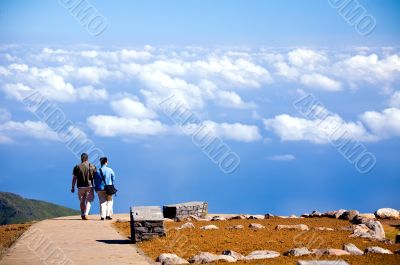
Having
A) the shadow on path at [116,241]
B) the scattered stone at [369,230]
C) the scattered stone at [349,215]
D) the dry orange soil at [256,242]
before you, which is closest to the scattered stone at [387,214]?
the scattered stone at [349,215]

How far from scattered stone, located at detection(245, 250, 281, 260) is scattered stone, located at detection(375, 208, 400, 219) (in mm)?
12133

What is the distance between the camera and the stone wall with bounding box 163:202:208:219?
2630 centimetres

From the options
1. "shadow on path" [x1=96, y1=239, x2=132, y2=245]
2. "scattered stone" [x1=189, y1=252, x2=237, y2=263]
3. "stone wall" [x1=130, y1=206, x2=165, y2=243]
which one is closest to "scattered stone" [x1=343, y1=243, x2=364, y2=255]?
"scattered stone" [x1=189, y1=252, x2=237, y2=263]

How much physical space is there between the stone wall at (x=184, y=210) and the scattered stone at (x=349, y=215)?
5232 millimetres

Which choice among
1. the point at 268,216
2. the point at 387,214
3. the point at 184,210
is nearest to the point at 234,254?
the point at 184,210

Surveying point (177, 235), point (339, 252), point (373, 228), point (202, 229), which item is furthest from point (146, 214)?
point (373, 228)

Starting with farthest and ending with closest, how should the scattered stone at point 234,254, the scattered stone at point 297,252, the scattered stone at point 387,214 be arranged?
the scattered stone at point 387,214
the scattered stone at point 297,252
the scattered stone at point 234,254

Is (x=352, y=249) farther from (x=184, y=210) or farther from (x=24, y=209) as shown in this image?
(x=24, y=209)

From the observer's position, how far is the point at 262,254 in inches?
642

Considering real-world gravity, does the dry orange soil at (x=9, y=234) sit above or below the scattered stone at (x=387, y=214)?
below

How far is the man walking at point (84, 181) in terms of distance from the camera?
24.9 metres

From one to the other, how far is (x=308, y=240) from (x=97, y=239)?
5829 millimetres

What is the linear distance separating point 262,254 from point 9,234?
10344 mm

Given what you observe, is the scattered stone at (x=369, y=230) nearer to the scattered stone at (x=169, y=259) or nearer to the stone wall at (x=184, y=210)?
the stone wall at (x=184, y=210)
